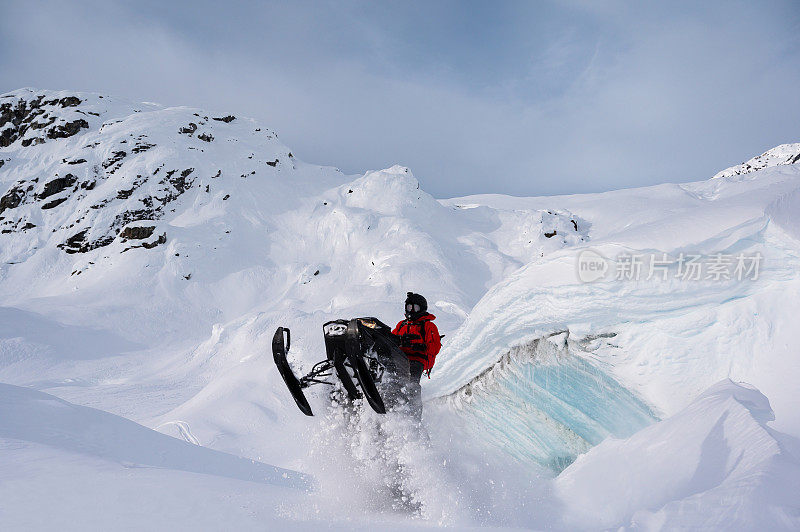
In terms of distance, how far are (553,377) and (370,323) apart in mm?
2629

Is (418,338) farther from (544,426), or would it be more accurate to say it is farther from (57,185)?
(57,185)

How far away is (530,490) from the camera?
13.4 feet

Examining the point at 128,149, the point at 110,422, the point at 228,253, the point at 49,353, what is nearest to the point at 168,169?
the point at 128,149

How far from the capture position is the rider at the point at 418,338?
439 centimetres

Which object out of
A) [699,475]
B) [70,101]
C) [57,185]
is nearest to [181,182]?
[57,185]

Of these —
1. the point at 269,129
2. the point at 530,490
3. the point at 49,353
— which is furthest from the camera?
the point at 269,129

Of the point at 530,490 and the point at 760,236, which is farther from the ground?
the point at 760,236

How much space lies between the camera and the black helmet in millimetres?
4500

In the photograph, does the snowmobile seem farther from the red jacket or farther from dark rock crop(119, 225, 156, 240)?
dark rock crop(119, 225, 156, 240)

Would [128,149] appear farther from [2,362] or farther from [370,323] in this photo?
[370,323]

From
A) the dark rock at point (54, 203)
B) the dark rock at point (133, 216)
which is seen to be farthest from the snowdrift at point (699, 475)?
the dark rock at point (54, 203)

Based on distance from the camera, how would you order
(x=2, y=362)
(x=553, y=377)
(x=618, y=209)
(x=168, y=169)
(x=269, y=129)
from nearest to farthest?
(x=553, y=377), (x=2, y=362), (x=618, y=209), (x=168, y=169), (x=269, y=129)

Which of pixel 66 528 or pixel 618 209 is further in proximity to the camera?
pixel 618 209

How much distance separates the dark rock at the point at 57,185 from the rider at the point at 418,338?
49.0m
